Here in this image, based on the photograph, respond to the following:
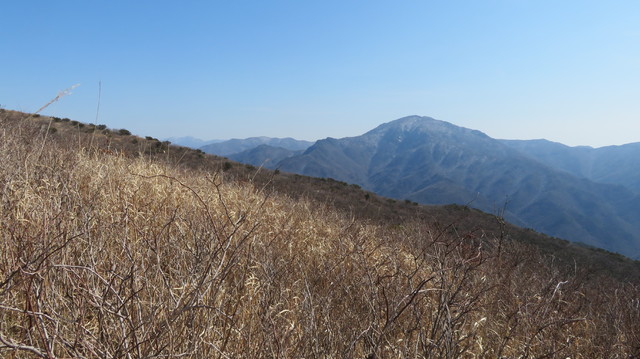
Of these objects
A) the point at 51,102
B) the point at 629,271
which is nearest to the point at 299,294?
the point at 51,102

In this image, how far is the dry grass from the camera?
6.45 feet

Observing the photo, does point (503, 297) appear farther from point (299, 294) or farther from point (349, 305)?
point (299, 294)

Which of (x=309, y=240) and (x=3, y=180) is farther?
(x=309, y=240)

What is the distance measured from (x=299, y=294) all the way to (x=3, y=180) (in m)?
3.63

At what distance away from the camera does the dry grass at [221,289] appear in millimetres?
1965

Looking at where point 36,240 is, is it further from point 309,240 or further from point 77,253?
point 309,240

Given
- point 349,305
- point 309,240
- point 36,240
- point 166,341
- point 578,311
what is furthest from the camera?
point 309,240

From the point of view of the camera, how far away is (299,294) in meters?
3.90

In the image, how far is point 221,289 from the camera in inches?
114

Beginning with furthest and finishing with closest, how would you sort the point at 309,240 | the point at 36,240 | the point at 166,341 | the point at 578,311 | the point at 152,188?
the point at 309,240, the point at 152,188, the point at 578,311, the point at 36,240, the point at 166,341

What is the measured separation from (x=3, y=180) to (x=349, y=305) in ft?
13.8

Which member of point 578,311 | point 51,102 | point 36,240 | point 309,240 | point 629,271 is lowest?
point 629,271

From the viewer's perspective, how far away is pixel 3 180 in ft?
13.0

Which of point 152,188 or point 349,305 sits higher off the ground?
point 152,188
